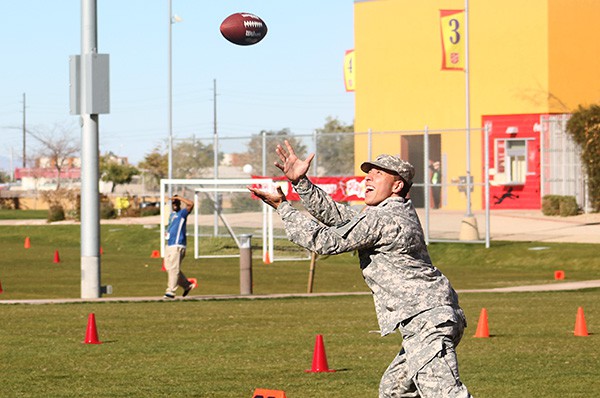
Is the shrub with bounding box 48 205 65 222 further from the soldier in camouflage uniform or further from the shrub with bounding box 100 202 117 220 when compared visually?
the soldier in camouflage uniform

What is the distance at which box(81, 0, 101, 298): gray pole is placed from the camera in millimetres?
25641

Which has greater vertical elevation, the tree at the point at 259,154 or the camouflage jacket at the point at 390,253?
the tree at the point at 259,154

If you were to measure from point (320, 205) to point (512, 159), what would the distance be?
153 ft

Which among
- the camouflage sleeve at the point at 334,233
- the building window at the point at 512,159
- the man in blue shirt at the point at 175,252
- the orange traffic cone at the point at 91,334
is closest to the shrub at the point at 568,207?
the building window at the point at 512,159

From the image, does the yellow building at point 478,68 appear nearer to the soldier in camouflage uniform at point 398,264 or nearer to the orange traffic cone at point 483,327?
the orange traffic cone at point 483,327

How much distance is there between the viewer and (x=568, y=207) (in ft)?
155

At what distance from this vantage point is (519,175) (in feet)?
177

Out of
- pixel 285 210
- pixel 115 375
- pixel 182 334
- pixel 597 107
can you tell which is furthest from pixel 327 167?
pixel 285 210

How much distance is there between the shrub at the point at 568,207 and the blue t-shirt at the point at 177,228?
24.4 m

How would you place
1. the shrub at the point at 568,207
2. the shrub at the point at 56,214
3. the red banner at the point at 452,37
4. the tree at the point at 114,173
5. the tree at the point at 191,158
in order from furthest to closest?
the tree at the point at 114,173
the shrub at the point at 56,214
the red banner at the point at 452,37
the shrub at the point at 568,207
the tree at the point at 191,158

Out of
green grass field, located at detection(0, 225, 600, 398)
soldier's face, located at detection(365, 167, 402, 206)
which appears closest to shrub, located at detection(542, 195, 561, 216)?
green grass field, located at detection(0, 225, 600, 398)

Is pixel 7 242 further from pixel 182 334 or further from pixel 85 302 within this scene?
pixel 182 334

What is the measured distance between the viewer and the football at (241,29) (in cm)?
1429

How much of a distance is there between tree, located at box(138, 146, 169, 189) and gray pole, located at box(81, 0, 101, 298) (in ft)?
271
